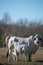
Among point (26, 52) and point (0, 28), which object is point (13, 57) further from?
point (0, 28)

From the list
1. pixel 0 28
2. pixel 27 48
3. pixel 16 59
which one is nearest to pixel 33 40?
pixel 27 48

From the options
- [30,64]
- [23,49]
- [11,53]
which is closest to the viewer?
[30,64]

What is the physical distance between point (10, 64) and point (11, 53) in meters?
1.47

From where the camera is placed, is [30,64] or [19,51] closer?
[30,64]

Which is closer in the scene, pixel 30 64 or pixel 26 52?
pixel 30 64

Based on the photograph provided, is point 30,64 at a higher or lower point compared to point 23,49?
lower

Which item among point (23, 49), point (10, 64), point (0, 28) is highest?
point (0, 28)

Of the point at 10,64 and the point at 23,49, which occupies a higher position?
the point at 23,49

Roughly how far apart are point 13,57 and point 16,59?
21 cm

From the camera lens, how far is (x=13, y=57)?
1281 cm

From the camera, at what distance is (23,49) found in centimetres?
1216

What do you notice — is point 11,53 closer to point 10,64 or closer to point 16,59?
point 16,59

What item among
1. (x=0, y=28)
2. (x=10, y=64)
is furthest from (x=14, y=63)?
(x=0, y=28)

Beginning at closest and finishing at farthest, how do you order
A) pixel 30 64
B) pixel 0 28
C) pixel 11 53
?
1. pixel 30 64
2. pixel 11 53
3. pixel 0 28
